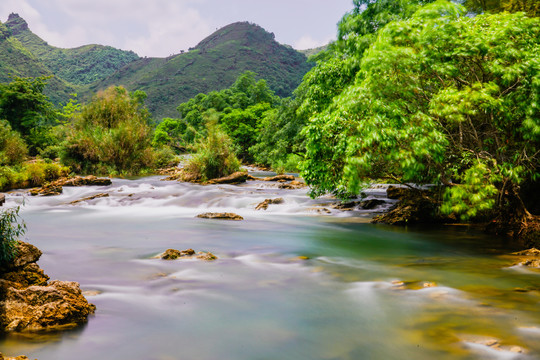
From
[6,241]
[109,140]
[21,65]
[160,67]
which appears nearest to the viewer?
[6,241]

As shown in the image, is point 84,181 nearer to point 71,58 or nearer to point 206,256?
point 206,256

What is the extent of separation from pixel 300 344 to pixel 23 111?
148 ft

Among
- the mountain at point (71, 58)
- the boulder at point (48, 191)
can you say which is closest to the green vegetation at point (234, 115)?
the boulder at point (48, 191)

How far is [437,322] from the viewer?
4.40 meters

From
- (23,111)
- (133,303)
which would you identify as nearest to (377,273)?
(133,303)

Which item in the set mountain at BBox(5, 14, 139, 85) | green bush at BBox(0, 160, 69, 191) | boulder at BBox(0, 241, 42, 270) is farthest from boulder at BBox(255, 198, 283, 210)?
mountain at BBox(5, 14, 139, 85)

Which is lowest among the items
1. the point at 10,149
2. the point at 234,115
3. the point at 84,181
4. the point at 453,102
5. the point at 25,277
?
the point at 25,277

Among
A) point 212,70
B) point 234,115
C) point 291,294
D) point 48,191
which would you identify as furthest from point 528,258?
point 212,70

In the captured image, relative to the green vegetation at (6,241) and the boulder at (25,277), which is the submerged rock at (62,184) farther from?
the green vegetation at (6,241)

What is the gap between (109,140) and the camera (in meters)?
26.6

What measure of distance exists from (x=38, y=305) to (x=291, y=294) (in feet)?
10.7

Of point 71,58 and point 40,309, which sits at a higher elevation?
point 71,58

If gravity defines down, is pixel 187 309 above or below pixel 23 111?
below

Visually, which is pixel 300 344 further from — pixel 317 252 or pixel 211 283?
pixel 317 252
